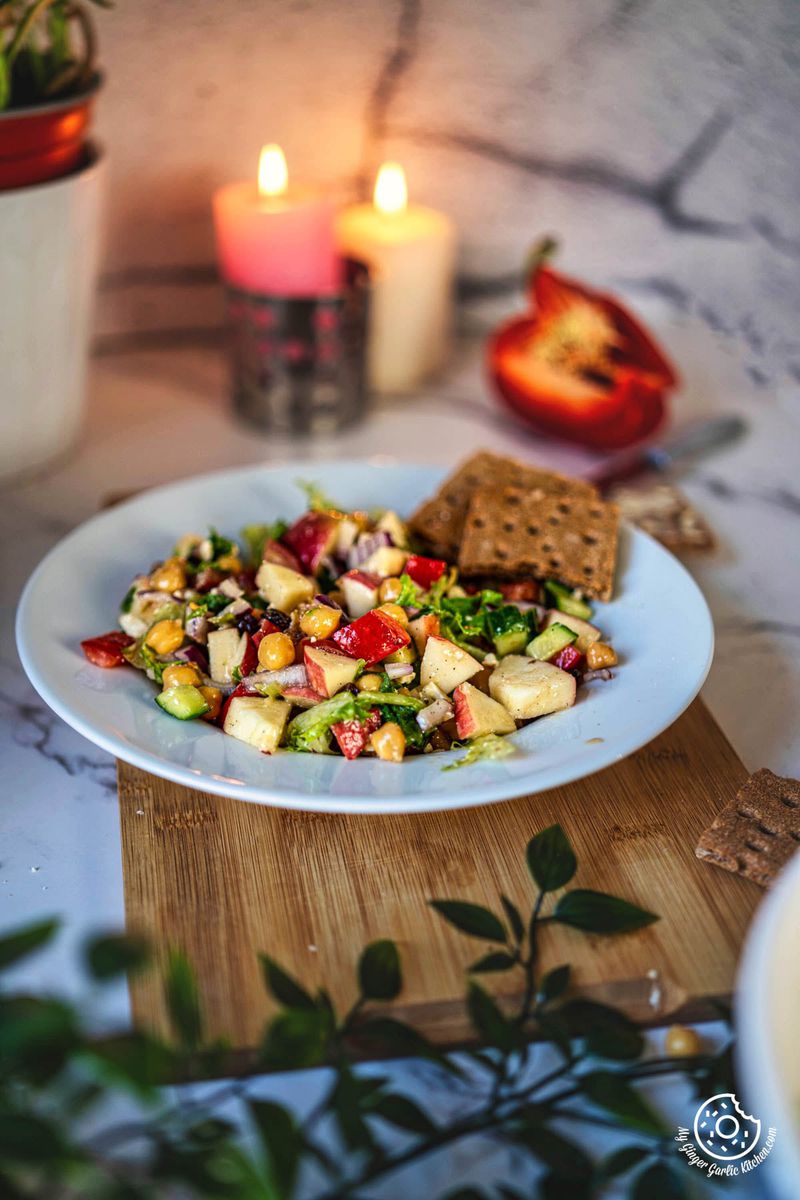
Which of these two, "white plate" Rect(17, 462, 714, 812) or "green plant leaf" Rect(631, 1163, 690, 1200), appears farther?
"white plate" Rect(17, 462, 714, 812)

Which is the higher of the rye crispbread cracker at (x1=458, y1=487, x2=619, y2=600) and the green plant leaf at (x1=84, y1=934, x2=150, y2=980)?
the green plant leaf at (x1=84, y1=934, x2=150, y2=980)

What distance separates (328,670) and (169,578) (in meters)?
0.26

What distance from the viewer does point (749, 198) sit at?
2102 mm

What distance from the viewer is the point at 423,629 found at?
1203 millimetres

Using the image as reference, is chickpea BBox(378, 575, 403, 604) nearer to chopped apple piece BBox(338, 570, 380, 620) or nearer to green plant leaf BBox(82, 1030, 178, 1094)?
chopped apple piece BBox(338, 570, 380, 620)

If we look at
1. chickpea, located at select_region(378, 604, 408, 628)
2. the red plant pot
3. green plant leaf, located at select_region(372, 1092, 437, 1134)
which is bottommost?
green plant leaf, located at select_region(372, 1092, 437, 1134)

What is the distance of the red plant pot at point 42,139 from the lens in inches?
56.9

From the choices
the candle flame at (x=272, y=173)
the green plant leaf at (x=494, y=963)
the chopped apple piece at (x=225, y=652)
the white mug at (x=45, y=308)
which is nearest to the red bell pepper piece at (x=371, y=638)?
the chopped apple piece at (x=225, y=652)

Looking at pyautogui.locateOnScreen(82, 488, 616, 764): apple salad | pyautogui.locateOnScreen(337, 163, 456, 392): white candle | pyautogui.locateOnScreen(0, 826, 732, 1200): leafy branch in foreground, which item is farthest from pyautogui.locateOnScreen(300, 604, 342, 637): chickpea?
pyautogui.locateOnScreen(337, 163, 456, 392): white candle

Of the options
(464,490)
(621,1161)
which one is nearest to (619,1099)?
(621,1161)

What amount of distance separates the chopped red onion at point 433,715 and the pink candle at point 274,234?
0.94m

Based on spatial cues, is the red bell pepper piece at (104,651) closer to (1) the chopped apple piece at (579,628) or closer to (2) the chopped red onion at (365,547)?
(2) the chopped red onion at (365,547)

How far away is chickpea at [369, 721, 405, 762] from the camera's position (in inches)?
41.8

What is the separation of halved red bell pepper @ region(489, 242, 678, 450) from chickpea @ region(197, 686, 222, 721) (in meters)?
0.92
